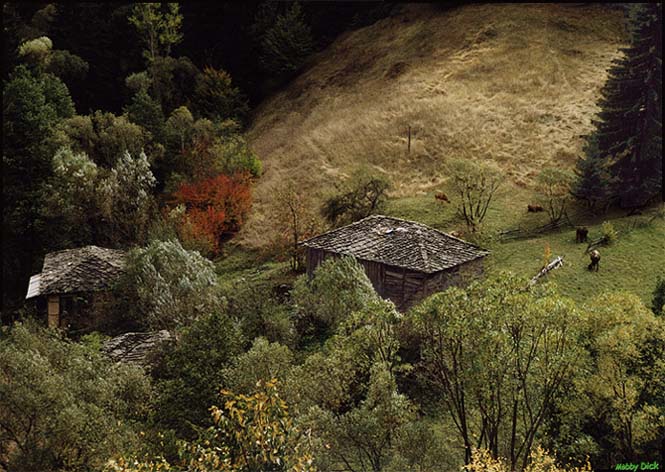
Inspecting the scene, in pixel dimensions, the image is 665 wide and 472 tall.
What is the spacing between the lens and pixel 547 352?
21.4 m

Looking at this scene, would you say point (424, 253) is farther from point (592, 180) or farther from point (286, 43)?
point (286, 43)

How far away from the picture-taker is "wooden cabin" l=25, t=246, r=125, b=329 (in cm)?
4228

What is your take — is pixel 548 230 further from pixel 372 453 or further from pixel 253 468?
pixel 253 468

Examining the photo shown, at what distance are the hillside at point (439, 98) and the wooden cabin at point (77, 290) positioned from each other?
12.0 m

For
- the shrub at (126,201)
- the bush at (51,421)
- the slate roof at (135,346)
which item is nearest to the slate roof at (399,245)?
the slate roof at (135,346)

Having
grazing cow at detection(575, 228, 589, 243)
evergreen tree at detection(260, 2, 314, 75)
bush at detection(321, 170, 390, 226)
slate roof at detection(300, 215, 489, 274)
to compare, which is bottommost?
grazing cow at detection(575, 228, 589, 243)

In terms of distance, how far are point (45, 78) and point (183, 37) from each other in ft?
54.4

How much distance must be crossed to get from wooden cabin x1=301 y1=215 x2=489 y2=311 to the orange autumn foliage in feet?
40.0

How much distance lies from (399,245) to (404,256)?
→ 0.97m

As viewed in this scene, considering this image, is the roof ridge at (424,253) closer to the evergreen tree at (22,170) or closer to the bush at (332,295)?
the bush at (332,295)

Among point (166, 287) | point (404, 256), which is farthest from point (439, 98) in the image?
point (166, 287)

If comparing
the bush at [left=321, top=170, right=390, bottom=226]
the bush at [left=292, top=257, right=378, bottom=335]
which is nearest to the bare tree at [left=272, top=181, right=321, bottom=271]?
the bush at [left=321, top=170, right=390, bottom=226]

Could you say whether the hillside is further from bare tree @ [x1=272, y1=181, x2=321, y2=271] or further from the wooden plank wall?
the wooden plank wall

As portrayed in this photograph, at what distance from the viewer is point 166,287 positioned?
39312 mm
